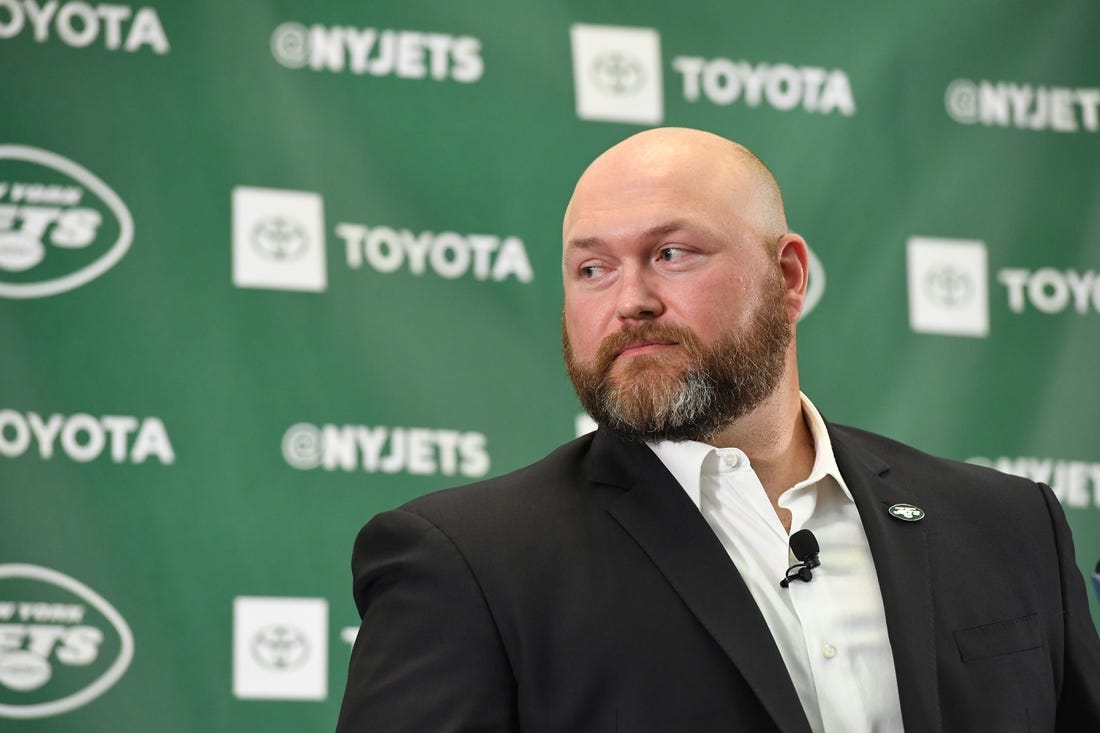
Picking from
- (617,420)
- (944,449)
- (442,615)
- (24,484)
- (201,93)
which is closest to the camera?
(442,615)

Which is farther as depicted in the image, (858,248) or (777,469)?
(858,248)

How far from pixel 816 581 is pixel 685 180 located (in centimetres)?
62

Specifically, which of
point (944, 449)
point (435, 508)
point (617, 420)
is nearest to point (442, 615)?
point (435, 508)

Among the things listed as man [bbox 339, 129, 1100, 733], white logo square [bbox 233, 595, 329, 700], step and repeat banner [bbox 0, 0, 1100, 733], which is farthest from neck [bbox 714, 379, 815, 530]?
white logo square [bbox 233, 595, 329, 700]

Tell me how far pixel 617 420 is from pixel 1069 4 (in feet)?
8.47

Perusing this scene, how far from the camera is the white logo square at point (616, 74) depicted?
3.74 metres

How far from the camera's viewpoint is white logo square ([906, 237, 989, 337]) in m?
3.86

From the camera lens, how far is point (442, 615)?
1.92 meters

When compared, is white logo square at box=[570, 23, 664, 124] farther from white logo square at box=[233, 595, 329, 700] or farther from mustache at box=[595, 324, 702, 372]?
mustache at box=[595, 324, 702, 372]

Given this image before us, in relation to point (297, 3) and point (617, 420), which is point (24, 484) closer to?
point (297, 3)

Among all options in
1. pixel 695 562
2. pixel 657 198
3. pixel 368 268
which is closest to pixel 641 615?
pixel 695 562

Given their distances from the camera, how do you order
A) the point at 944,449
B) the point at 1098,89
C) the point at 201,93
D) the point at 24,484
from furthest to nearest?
1. the point at 1098,89
2. the point at 944,449
3. the point at 201,93
4. the point at 24,484

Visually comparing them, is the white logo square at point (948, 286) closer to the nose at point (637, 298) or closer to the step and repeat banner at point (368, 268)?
the step and repeat banner at point (368, 268)

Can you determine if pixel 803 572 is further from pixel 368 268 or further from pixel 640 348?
pixel 368 268
